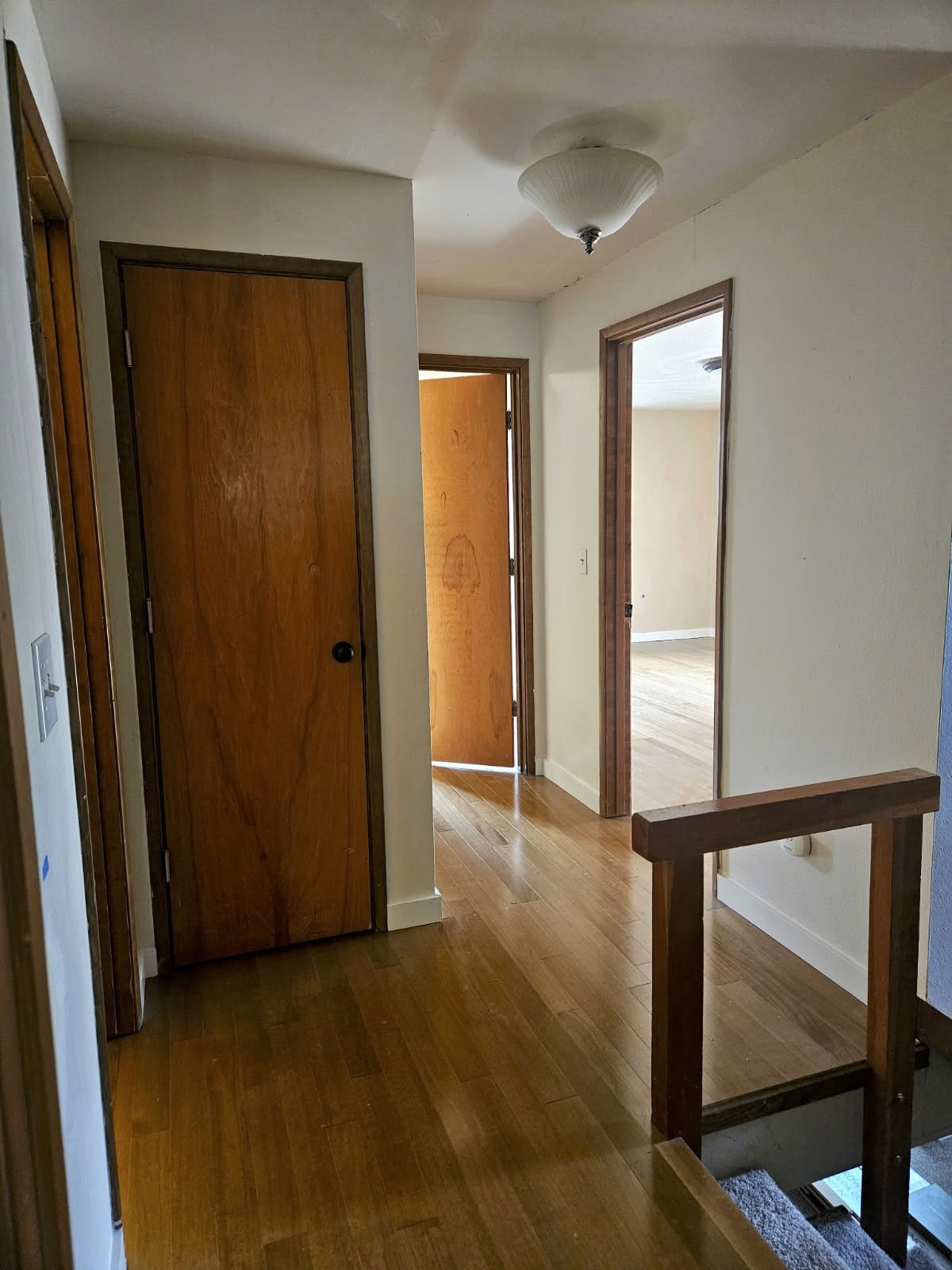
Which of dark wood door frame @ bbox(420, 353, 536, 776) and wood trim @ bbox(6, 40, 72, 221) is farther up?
wood trim @ bbox(6, 40, 72, 221)

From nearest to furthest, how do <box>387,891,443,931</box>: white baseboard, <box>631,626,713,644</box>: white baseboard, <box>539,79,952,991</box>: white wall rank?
<box>539,79,952,991</box>: white wall
<box>387,891,443,931</box>: white baseboard
<box>631,626,713,644</box>: white baseboard

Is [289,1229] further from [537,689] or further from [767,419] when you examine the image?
[537,689]

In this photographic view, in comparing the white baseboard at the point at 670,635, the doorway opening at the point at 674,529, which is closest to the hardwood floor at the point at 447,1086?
the doorway opening at the point at 674,529

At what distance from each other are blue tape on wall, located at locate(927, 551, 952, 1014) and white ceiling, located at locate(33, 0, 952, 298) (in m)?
1.37

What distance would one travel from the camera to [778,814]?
1.67 metres

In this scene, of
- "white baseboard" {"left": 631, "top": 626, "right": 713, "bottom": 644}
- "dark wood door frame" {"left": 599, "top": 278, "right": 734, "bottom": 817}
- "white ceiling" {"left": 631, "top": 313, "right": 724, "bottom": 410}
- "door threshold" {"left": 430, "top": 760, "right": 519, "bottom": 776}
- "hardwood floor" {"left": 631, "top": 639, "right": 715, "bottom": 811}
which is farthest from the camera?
"white baseboard" {"left": 631, "top": 626, "right": 713, "bottom": 644}

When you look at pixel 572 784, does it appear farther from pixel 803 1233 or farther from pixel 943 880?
pixel 803 1233

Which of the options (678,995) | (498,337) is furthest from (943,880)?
(498,337)

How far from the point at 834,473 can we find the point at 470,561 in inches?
87.8

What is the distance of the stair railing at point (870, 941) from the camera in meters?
1.64

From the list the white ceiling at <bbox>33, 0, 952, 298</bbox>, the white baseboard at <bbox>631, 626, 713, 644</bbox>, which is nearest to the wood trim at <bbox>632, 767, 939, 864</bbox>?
the white ceiling at <bbox>33, 0, 952, 298</bbox>

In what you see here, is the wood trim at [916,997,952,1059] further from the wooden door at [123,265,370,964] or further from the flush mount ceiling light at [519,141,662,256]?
the flush mount ceiling light at [519,141,662,256]

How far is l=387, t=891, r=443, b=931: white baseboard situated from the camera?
8.63ft

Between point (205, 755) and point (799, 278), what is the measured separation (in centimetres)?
223
